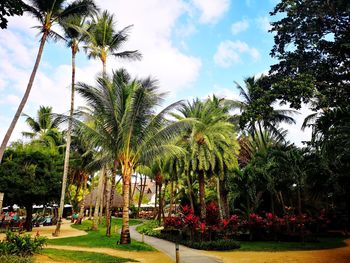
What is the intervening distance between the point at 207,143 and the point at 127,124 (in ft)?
15.5

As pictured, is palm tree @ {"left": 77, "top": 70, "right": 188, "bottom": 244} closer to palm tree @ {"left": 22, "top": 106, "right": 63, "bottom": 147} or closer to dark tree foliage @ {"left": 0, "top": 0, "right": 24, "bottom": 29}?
dark tree foliage @ {"left": 0, "top": 0, "right": 24, "bottom": 29}

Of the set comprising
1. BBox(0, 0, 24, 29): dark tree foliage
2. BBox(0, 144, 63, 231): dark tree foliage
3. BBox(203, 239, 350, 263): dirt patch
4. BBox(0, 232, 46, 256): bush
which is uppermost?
BBox(0, 0, 24, 29): dark tree foliage

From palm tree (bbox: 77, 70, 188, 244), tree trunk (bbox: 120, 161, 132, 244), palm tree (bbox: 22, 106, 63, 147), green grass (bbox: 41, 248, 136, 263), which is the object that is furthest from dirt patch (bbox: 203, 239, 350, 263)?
palm tree (bbox: 22, 106, 63, 147)

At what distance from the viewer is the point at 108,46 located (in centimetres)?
2397

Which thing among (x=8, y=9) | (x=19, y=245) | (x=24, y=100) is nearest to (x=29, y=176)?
(x=24, y=100)

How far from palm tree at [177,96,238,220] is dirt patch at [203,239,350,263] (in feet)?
15.5

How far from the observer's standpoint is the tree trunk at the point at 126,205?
49.6 ft

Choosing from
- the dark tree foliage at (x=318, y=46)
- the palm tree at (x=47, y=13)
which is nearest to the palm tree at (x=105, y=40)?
the palm tree at (x=47, y=13)

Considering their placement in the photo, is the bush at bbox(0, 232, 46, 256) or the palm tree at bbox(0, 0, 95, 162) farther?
the palm tree at bbox(0, 0, 95, 162)

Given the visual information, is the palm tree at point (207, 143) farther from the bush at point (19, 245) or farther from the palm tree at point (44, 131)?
the palm tree at point (44, 131)

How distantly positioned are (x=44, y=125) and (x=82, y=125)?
2531 cm

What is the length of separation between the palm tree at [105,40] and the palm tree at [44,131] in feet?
47.5

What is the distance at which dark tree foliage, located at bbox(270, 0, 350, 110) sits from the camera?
14469 millimetres

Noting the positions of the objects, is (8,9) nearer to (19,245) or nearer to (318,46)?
(19,245)
